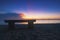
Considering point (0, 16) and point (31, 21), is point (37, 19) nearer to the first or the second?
point (31, 21)

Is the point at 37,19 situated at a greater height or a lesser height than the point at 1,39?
greater

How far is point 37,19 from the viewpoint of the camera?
19.4 ft

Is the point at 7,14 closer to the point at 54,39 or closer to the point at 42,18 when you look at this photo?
the point at 42,18

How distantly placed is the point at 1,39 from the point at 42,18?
2785mm

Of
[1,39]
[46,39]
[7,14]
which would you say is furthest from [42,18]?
[1,39]

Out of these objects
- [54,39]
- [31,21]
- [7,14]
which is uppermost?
[7,14]

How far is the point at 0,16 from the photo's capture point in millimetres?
5520

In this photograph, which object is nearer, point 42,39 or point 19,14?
point 42,39

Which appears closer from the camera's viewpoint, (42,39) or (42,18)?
(42,39)

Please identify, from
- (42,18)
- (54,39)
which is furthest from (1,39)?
(42,18)

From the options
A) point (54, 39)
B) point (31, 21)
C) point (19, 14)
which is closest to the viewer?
point (54, 39)

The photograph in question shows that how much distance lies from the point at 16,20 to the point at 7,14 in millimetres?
479

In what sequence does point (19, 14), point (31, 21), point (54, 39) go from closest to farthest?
point (54, 39), point (19, 14), point (31, 21)

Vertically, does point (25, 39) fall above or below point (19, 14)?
below
